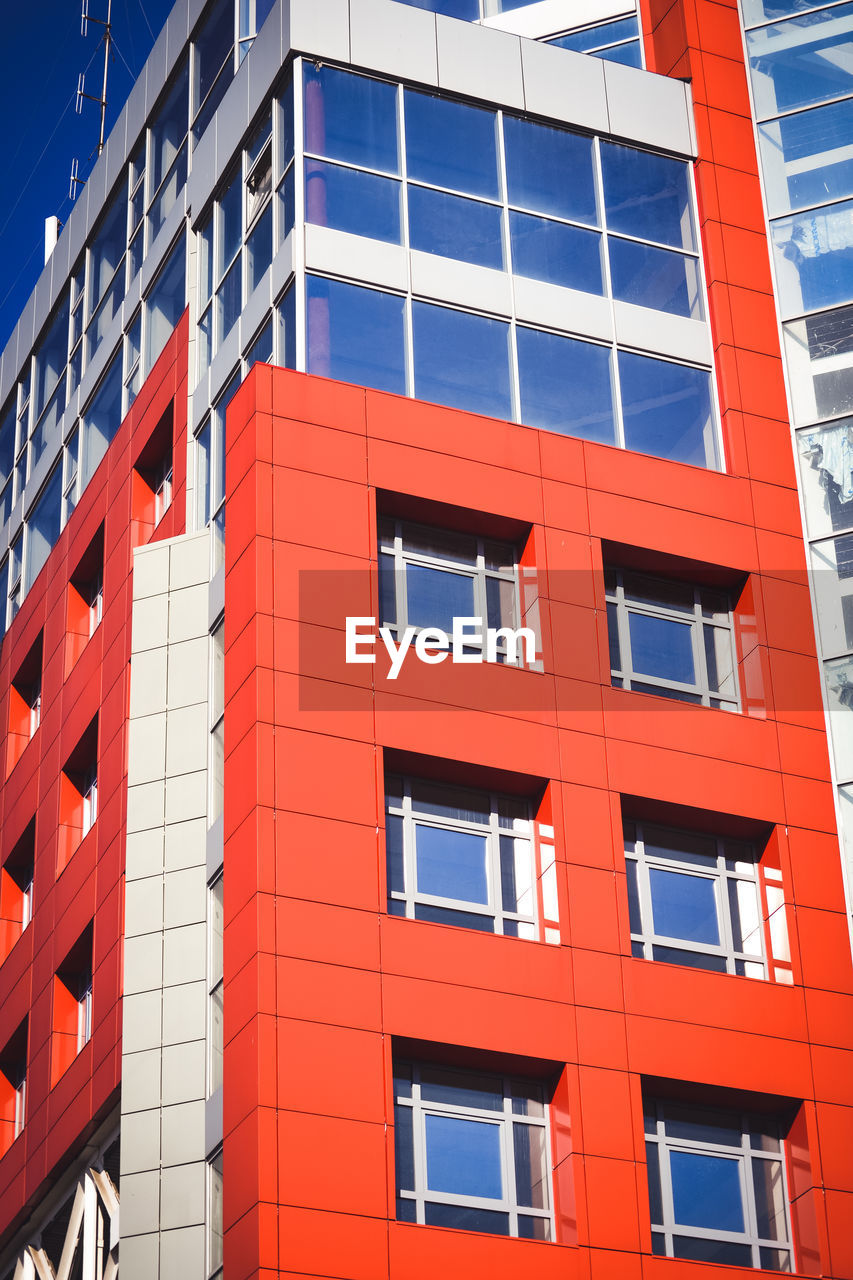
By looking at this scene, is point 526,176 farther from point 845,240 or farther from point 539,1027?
point 539,1027

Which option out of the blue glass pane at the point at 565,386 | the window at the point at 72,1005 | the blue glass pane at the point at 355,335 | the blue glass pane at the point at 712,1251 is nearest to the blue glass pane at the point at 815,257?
the blue glass pane at the point at 565,386

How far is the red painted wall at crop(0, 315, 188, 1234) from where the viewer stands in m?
33.9

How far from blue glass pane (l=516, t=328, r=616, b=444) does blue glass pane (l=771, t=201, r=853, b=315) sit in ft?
14.7

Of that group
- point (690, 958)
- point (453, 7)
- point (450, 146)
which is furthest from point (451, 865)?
point (453, 7)

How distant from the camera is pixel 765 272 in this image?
36906 mm

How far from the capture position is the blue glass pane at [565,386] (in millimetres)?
33625

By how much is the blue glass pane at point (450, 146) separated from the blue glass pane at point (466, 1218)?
56.5 feet

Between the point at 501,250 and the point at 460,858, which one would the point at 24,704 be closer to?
the point at 501,250

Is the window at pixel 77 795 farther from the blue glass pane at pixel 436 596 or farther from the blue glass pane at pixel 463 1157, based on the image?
the blue glass pane at pixel 463 1157

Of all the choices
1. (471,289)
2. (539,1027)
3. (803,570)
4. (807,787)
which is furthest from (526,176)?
(539,1027)

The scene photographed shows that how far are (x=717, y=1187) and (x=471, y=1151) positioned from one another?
3.88 meters

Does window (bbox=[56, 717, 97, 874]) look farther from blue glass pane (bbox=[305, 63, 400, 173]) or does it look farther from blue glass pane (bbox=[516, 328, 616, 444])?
blue glass pane (bbox=[305, 63, 400, 173])

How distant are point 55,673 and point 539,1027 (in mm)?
17222

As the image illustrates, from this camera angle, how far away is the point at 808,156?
125ft
